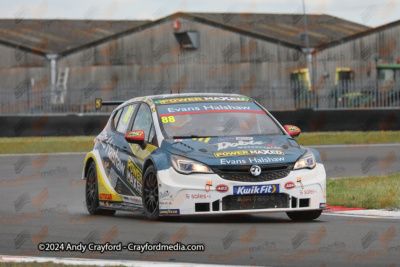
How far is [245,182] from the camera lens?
9.83 metres

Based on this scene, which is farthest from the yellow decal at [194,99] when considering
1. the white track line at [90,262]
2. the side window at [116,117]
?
the white track line at [90,262]

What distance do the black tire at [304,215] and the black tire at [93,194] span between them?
281 cm

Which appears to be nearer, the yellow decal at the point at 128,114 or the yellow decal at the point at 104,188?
the yellow decal at the point at 104,188

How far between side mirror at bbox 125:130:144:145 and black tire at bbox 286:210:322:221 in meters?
1.95

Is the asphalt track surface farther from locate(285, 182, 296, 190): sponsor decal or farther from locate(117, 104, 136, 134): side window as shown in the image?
locate(117, 104, 136, 134): side window

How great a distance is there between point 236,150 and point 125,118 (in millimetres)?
2470

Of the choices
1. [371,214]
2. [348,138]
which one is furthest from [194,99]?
[348,138]

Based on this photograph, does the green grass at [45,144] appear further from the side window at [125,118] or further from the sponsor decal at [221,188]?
the sponsor decal at [221,188]

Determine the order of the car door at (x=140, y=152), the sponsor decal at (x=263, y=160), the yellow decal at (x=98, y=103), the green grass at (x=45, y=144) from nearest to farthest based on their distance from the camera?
the sponsor decal at (x=263, y=160) < the car door at (x=140, y=152) < the yellow decal at (x=98, y=103) < the green grass at (x=45, y=144)

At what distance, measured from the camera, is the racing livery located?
9.84 meters

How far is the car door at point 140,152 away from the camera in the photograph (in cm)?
1072

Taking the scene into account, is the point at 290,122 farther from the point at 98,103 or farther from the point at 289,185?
the point at 289,185

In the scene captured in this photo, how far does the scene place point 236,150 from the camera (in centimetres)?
1009

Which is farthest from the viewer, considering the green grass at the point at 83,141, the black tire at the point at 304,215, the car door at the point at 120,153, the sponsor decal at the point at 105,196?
the green grass at the point at 83,141
